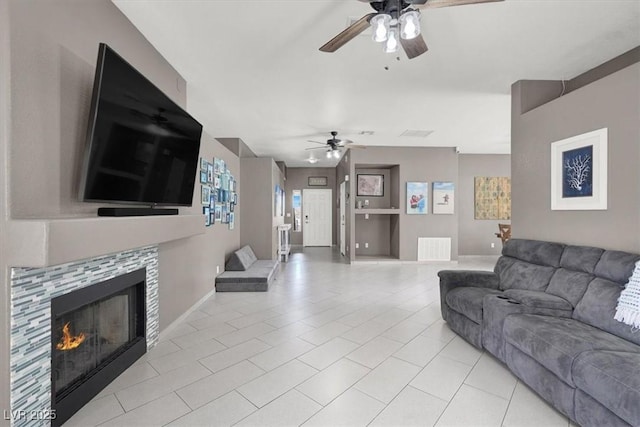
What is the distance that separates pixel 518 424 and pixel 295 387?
143 cm

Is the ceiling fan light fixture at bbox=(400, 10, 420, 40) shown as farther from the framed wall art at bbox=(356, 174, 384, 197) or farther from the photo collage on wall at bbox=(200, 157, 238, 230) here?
the framed wall art at bbox=(356, 174, 384, 197)

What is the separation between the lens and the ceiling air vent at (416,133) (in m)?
→ 5.65

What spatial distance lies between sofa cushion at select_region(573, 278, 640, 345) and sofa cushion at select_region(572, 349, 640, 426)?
0.32 metres

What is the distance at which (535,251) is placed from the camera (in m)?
2.91

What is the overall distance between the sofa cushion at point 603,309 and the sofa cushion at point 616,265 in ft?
0.16

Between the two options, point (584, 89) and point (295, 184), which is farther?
point (295, 184)

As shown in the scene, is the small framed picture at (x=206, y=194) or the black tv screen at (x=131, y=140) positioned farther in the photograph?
the small framed picture at (x=206, y=194)

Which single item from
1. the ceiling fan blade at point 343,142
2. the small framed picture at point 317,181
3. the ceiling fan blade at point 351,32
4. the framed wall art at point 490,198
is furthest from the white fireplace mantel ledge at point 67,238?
the small framed picture at point 317,181

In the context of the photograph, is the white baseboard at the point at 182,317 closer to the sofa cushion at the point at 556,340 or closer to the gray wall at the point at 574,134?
the sofa cushion at the point at 556,340

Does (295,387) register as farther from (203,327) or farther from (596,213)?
(596,213)

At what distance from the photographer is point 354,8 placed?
2.18m

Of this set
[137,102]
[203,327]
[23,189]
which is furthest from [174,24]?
[203,327]

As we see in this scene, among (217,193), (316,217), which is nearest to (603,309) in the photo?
(217,193)

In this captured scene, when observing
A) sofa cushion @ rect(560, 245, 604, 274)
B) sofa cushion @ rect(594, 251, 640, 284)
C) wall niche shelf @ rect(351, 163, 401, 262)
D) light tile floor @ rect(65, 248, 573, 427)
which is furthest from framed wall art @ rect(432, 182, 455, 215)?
sofa cushion @ rect(594, 251, 640, 284)
